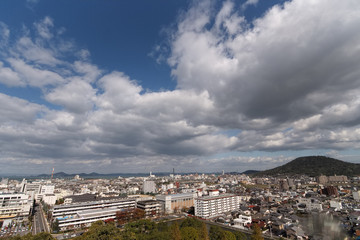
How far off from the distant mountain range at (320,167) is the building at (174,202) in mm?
112144

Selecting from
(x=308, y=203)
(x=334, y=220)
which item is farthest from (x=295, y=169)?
(x=334, y=220)

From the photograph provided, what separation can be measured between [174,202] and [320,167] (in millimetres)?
143265

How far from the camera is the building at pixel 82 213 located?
34.4m

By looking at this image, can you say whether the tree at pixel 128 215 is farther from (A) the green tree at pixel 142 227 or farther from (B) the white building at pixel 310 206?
(B) the white building at pixel 310 206

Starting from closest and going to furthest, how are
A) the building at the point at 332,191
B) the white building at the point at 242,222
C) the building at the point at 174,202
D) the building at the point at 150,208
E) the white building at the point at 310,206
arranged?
the white building at the point at 242,222
the building at the point at 150,208
the white building at the point at 310,206
the building at the point at 174,202
the building at the point at 332,191

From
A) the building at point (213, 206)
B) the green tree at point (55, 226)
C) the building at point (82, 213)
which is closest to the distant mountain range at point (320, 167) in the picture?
the building at point (213, 206)

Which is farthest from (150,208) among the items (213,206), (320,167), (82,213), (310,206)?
(320,167)

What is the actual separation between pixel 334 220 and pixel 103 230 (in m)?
41.2

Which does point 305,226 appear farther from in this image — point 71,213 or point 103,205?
point 71,213

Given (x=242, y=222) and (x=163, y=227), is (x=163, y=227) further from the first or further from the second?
(x=242, y=222)

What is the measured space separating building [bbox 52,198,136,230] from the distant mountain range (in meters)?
134

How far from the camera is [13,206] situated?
142ft

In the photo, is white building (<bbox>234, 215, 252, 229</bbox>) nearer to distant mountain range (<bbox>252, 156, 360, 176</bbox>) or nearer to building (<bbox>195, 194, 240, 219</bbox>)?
building (<bbox>195, 194, 240, 219</bbox>)

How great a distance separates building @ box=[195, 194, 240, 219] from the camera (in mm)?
42125
